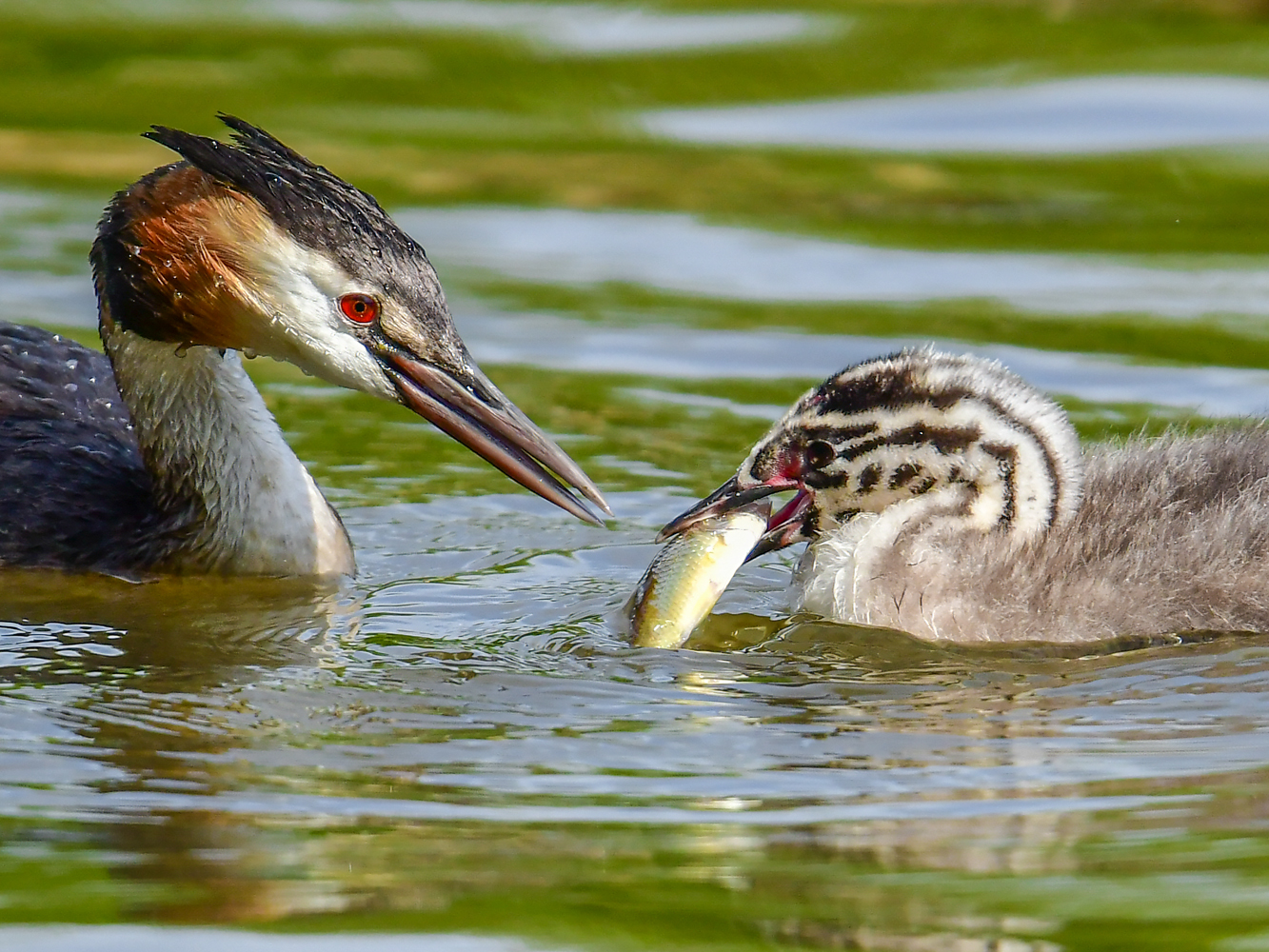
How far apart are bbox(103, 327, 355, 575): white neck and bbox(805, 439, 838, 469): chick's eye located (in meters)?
1.64

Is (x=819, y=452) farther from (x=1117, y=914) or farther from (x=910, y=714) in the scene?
(x=1117, y=914)

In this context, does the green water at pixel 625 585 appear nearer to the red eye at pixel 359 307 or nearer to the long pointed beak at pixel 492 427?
the long pointed beak at pixel 492 427

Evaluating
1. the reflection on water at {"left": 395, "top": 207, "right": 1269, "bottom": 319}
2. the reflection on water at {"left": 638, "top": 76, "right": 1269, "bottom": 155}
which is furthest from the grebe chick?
the reflection on water at {"left": 638, "top": 76, "right": 1269, "bottom": 155}

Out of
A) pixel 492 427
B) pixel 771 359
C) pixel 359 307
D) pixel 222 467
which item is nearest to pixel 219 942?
pixel 492 427

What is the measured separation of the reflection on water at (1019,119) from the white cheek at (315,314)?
233 inches

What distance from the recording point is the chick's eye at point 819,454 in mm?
6566

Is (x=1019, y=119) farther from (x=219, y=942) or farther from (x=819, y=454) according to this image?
(x=219, y=942)

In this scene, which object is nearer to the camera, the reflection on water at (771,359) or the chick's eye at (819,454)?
the chick's eye at (819,454)

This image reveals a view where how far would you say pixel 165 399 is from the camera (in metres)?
7.38

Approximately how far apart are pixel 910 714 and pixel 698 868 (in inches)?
48.8

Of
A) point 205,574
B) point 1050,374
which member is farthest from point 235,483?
point 1050,374

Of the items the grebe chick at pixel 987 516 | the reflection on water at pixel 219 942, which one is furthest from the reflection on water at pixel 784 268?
the reflection on water at pixel 219 942

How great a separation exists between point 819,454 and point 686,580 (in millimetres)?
596

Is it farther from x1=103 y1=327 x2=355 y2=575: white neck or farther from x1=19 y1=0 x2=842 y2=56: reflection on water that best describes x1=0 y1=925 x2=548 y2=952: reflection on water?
x1=19 y1=0 x2=842 y2=56: reflection on water
